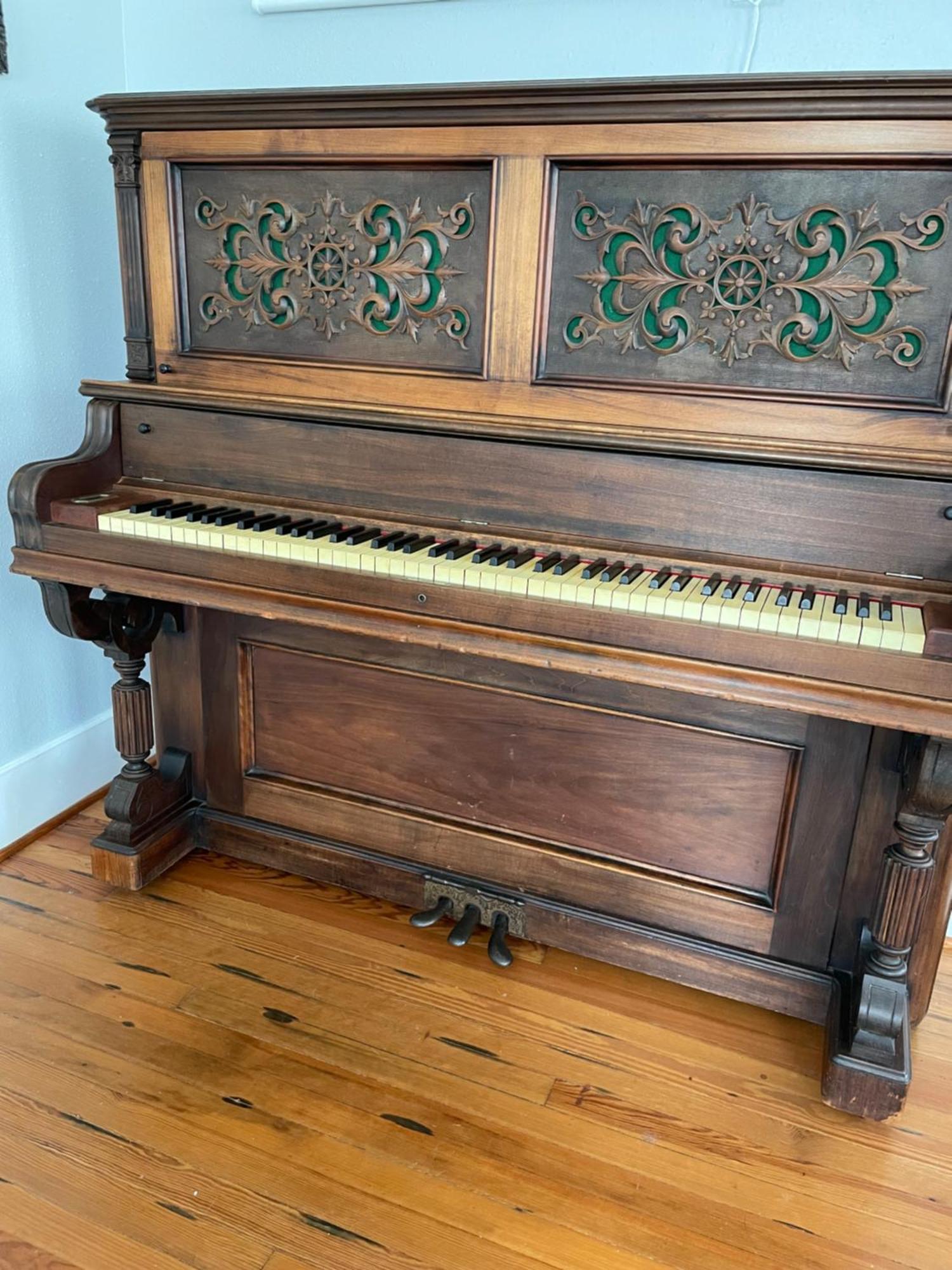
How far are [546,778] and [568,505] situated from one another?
57 centimetres

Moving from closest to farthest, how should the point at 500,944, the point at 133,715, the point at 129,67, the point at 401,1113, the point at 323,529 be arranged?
the point at 401,1113, the point at 323,529, the point at 500,944, the point at 133,715, the point at 129,67

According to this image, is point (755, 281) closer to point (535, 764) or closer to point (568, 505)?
point (568, 505)

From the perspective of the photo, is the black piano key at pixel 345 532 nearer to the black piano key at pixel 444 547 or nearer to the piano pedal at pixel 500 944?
the black piano key at pixel 444 547

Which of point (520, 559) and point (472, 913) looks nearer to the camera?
point (520, 559)

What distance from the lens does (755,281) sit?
150 centimetres

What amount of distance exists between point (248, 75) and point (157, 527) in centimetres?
126

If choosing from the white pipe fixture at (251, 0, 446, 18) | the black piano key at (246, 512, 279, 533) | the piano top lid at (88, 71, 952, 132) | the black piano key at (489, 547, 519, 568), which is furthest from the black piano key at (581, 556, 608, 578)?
the white pipe fixture at (251, 0, 446, 18)

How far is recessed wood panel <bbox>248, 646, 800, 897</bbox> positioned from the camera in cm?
175

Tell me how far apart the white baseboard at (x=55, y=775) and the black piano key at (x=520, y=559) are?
143 cm

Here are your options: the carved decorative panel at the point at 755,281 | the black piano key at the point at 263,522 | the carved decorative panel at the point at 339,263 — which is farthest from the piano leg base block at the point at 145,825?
the carved decorative panel at the point at 755,281

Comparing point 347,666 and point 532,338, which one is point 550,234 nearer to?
point 532,338

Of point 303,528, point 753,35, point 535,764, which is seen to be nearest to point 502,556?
point 303,528

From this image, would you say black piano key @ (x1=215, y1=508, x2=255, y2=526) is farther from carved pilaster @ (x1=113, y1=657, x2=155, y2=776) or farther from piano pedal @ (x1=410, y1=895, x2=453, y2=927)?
piano pedal @ (x1=410, y1=895, x2=453, y2=927)

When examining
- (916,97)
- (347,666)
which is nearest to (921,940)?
(347,666)
